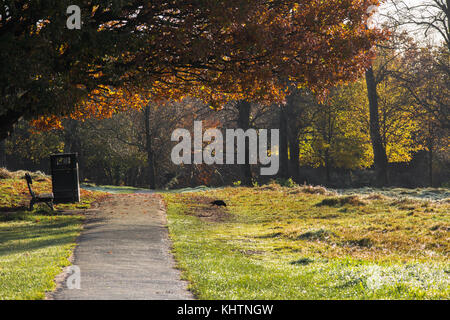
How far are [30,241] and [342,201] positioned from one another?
45.6ft

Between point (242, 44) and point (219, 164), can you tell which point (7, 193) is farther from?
point (219, 164)

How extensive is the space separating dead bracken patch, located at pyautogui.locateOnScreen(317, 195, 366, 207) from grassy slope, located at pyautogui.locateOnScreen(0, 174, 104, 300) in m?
10.3

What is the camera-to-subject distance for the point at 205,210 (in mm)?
23484

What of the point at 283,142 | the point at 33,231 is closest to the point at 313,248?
the point at 33,231

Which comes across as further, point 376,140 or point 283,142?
point 283,142

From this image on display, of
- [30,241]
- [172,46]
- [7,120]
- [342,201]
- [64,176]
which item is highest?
[172,46]

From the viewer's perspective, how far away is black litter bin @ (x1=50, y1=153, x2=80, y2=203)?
73.6 feet

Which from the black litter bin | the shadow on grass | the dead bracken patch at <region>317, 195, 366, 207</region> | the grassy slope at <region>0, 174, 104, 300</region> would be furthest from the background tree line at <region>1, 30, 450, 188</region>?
the shadow on grass

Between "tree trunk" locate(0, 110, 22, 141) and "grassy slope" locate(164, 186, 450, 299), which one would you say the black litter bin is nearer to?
"grassy slope" locate(164, 186, 450, 299)

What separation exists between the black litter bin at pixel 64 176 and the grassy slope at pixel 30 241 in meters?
0.72

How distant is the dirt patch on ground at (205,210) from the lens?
69.9 feet

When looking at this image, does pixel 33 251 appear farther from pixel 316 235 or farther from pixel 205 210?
pixel 205 210

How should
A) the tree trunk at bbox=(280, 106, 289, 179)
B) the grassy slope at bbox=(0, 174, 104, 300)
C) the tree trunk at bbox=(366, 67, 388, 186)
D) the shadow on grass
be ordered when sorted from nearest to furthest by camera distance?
the grassy slope at bbox=(0, 174, 104, 300), the shadow on grass, the tree trunk at bbox=(366, 67, 388, 186), the tree trunk at bbox=(280, 106, 289, 179)
